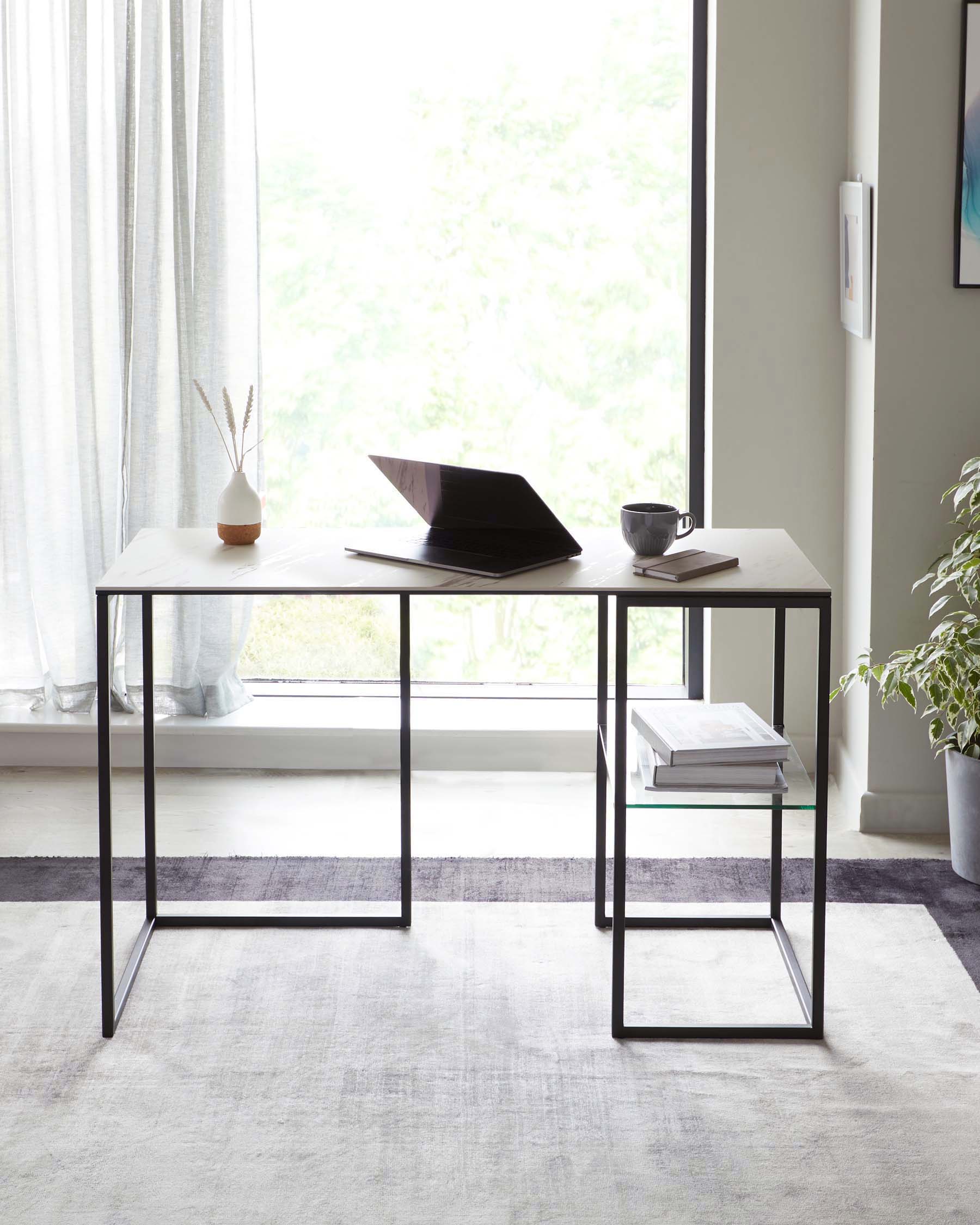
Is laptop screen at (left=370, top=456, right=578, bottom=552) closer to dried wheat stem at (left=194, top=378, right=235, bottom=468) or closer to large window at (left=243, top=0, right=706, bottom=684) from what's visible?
dried wheat stem at (left=194, top=378, right=235, bottom=468)

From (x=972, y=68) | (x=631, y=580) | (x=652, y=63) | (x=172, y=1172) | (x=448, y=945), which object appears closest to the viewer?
(x=172, y=1172)

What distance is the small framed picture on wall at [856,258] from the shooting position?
319 cm

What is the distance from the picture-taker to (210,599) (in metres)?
3.73

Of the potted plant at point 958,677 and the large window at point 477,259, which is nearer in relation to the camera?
the potted plant at point 958,677


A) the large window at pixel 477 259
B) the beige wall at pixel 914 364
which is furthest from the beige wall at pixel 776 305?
the beige wall at pixel 914 364

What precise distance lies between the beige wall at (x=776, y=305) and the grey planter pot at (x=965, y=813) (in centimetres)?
68

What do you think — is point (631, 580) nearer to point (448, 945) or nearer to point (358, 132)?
point (448, 945)

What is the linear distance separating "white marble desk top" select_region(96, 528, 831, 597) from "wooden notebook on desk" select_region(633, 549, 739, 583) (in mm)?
14

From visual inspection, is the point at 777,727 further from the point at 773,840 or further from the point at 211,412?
the point at 211,412

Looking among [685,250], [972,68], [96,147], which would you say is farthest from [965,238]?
[96,147]

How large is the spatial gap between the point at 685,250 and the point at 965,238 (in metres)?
0.83

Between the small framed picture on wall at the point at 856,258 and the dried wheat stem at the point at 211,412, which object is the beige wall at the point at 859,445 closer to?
the small framed picture on wall at the point at 856,258

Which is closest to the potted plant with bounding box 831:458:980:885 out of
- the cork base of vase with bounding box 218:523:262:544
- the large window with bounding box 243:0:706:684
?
the large window with bounding box 243:0:706:684

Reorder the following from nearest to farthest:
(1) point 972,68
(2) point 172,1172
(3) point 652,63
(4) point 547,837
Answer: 1. (2) point 172,1172
2. (1) point 972,68
3. (4) point 547,837
4. (3) point 652,63
